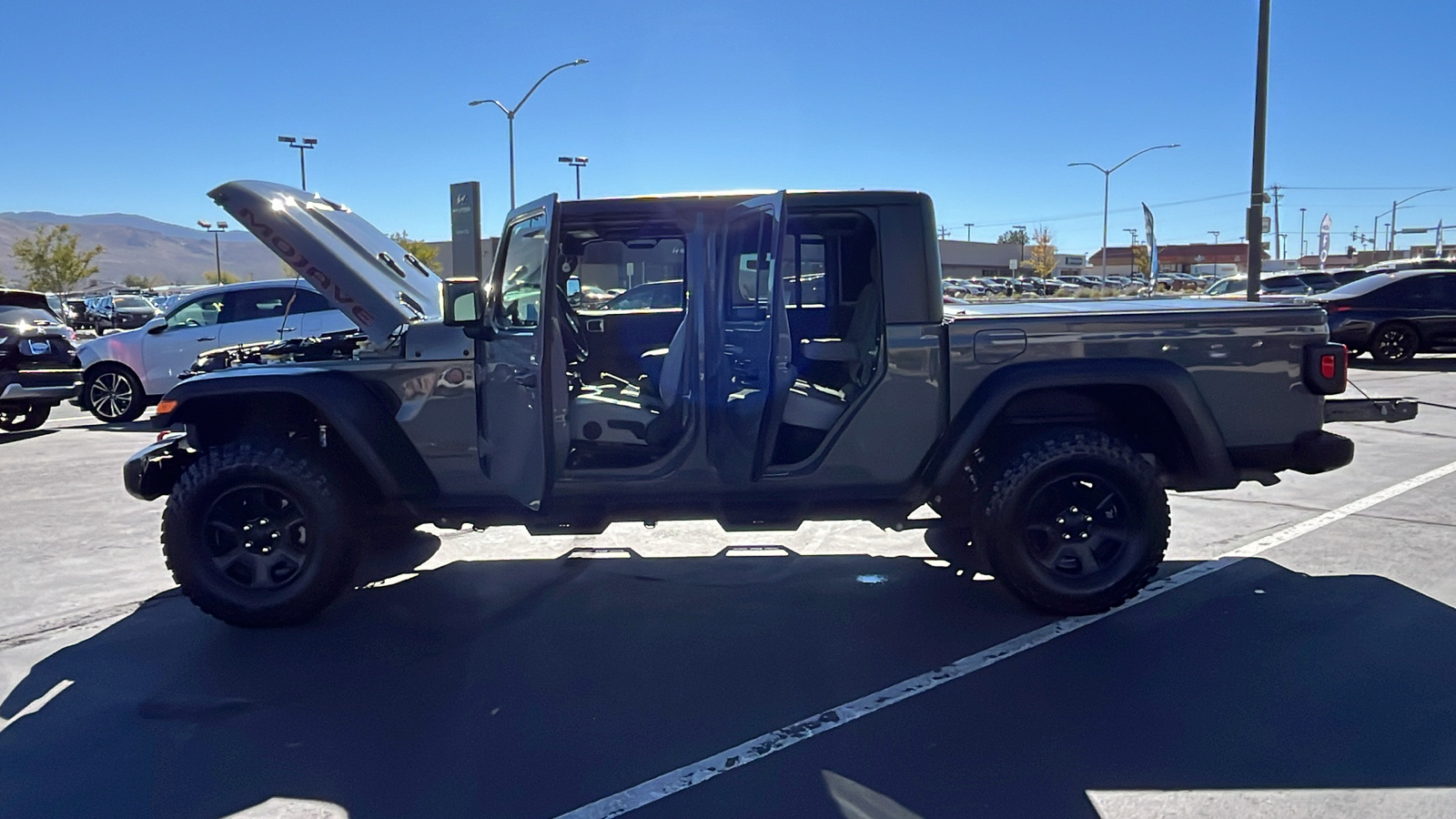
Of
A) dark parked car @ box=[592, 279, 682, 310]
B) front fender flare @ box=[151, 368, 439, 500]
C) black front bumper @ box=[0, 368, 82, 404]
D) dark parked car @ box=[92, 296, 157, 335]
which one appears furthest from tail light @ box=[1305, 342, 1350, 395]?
dark parked car @ box=[92, 296, 157, 335]

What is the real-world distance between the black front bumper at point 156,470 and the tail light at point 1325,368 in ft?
17.5

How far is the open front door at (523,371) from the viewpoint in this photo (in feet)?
14.8

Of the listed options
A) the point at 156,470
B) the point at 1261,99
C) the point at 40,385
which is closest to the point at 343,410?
the point at 156,470

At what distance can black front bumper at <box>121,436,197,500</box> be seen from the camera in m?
4.75

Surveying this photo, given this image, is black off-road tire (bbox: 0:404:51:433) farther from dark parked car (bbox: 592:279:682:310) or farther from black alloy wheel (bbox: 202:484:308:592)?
dark parked car (bbox: 592:279:682:310)

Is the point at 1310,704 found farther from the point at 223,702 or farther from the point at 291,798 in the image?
the point at 223,702

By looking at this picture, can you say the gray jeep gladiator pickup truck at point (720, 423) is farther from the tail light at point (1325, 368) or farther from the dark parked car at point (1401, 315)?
the dark parked car at point (1401, 315)

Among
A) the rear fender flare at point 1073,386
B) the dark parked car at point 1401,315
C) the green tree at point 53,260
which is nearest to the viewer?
the rear fender flare at point 1073,386

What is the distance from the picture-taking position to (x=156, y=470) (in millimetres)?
4770

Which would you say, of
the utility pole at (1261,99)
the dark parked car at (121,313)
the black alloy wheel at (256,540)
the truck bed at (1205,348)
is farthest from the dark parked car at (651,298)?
the dark parked car at (121,313)

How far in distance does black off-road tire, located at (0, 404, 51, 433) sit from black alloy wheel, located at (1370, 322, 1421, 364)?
62.4ft

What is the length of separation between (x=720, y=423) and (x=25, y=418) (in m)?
11.3

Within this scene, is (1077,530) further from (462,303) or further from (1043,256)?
(1043,256)

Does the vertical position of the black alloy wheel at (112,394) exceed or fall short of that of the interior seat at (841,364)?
it falls short
